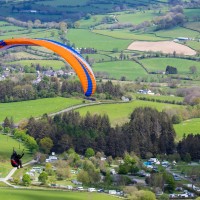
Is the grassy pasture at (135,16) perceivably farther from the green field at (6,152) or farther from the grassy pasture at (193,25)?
the green field at (6,152)

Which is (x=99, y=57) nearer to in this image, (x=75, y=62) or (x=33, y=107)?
(x=33, y=107)

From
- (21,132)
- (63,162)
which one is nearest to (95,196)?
(63,162)

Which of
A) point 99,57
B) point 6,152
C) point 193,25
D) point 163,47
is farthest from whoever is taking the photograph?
point 193,25

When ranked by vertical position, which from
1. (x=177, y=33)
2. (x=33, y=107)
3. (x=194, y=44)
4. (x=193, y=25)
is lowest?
(x=33, y=107)

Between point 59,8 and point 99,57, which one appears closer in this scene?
point 99,57

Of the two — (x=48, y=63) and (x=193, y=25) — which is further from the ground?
(x=193, y=25)

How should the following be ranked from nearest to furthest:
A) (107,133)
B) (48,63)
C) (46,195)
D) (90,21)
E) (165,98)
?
(46,195) < (107,133) < (165,98) < (48,63) < (90,21)

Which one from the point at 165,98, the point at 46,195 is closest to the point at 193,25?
the point at 165,98
